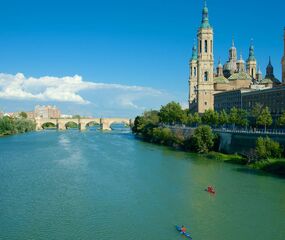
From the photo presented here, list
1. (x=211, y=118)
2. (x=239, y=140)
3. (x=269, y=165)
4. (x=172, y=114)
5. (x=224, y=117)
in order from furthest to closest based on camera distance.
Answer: (x=172, y=114)
(x=211, y=118)
(x=224, y=117)
(x=239, y=140)
(x=269, y=165)

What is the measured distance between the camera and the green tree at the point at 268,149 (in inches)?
1346

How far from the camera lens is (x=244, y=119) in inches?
2037

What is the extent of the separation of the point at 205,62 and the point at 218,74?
15.1 meters

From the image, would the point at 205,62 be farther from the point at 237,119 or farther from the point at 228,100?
the point at 237,119

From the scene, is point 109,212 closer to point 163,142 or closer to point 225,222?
point 225,222

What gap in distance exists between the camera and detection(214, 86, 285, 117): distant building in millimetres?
56500

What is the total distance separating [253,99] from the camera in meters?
64.6

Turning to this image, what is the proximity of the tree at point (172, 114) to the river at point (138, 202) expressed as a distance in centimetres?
3451

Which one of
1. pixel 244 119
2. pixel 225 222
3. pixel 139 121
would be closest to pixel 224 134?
pixel 244 119

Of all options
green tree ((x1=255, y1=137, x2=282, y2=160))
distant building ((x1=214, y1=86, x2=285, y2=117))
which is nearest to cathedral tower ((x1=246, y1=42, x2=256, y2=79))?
distant building ((x1=214, y1=86, x2=285, y2=117))

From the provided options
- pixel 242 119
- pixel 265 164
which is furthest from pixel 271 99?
pixel 265 164

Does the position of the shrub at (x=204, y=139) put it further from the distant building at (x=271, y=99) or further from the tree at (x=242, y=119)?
the distant building at (x=271, y=99)

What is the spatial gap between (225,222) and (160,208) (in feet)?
13.2

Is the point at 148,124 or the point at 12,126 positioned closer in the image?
the point at 148,124
